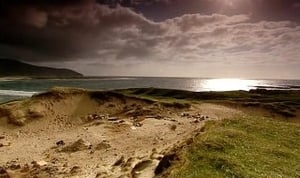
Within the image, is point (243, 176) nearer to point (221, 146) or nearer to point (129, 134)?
point (221, 146)

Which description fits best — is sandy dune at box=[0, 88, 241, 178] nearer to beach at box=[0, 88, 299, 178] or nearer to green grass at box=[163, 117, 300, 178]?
beach at box=[0, 88, 299, 178]

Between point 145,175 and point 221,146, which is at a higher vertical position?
point 221,146

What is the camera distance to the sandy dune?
76.7ft

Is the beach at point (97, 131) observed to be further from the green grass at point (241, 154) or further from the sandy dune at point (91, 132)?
the green grass at point (241, 154)

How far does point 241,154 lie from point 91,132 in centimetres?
1975

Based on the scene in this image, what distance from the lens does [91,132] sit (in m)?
35.0

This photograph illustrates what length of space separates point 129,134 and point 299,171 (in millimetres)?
18173

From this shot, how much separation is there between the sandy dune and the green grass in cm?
263

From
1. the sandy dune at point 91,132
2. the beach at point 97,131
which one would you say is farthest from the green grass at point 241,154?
the sandy dune at point 91,132

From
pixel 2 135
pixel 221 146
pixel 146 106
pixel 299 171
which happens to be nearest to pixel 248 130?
pixel 221 146

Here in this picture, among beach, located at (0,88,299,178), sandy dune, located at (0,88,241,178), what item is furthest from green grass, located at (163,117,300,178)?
sandy dune, located at (0,88,241,178)

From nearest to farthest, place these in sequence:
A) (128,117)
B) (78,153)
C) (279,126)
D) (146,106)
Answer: (279,126) < (78,153) < (128,117) < (146,106)

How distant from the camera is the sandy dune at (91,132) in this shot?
23.4 m

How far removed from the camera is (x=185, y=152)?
59.6ft
